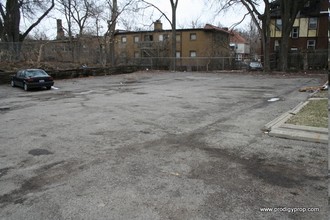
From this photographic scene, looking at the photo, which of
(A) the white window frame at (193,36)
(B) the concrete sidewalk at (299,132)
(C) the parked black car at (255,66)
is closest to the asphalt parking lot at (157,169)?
(B) the concrete sidewalk at (299,132)

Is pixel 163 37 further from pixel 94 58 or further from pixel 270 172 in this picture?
pixel 270 172

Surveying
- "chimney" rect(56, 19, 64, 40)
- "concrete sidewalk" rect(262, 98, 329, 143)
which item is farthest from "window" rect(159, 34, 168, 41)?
"concrete sidewalk" rect(262, 98, 329, 143)

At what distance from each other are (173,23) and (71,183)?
3945 cm

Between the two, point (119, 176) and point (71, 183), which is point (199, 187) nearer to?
point (119, 176)

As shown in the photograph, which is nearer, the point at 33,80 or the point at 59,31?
the point at 33,80

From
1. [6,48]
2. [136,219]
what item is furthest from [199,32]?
[136,219]

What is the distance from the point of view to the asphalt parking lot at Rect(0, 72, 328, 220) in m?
4.55

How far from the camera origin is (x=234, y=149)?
23.9 feet

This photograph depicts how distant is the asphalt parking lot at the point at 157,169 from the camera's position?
4547 mm

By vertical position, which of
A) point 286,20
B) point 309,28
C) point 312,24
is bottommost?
point 286,20

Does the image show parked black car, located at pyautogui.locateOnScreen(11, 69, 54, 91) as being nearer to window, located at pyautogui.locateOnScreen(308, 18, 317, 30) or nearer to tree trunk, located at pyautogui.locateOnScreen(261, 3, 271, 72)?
tree trunk, located at pyautogui.locateOnScreen(261, 3, 271, 72)

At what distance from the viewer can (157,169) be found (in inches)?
240

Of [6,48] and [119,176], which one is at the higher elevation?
[6,48]

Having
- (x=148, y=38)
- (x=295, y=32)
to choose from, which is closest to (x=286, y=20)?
(x=295, y=32)
